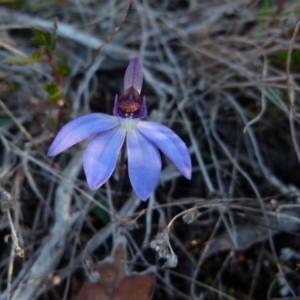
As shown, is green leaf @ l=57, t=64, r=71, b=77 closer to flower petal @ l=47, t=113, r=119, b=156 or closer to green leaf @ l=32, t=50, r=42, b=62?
green leaf @ l=32, t=50, r=42, b=62

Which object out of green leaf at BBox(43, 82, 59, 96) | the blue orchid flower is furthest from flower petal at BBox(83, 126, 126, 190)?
green leaf at BBox(43, 82, 59, 96)

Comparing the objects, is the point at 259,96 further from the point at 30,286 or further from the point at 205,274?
the point at 30,286

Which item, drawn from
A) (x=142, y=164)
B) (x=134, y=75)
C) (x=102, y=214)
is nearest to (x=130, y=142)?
(x=142, y=164)

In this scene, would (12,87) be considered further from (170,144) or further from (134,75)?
(170,144)

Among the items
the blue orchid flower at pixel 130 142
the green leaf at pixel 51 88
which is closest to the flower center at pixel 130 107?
the blue orchid flower at pixel 130 142

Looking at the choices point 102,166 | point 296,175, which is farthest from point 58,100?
point 296,175
